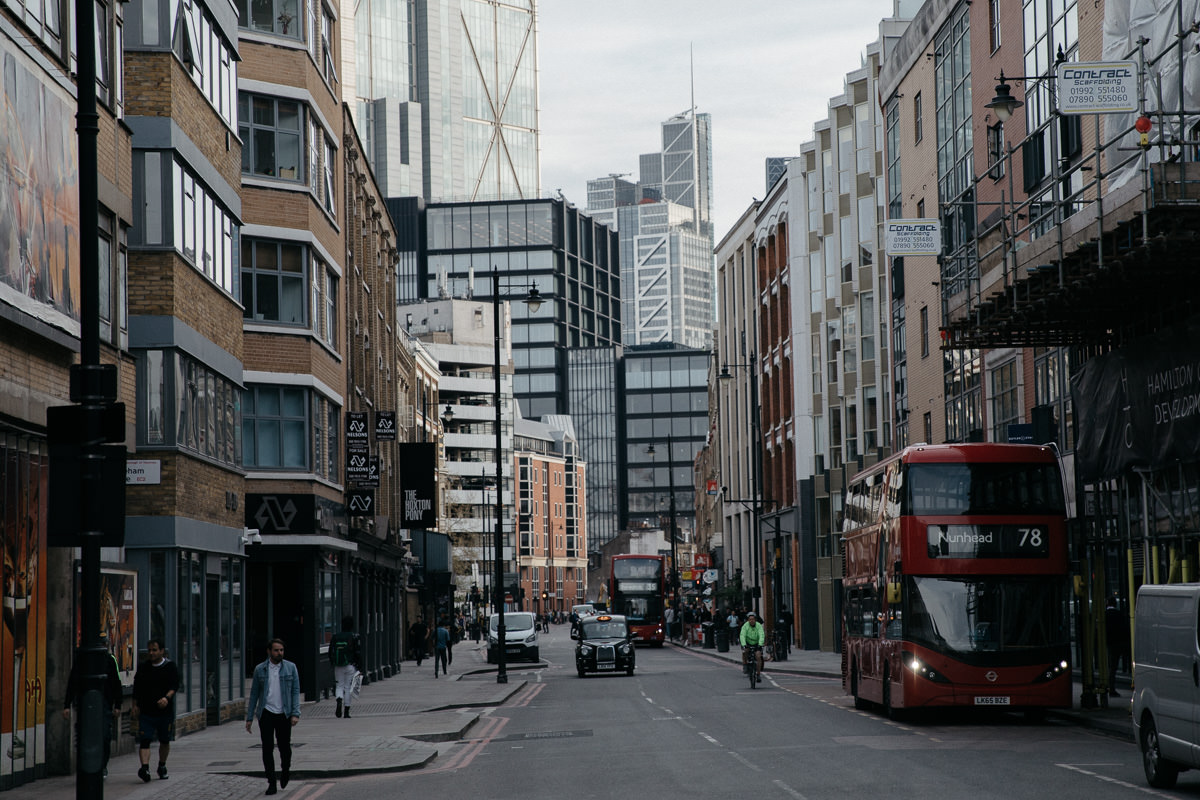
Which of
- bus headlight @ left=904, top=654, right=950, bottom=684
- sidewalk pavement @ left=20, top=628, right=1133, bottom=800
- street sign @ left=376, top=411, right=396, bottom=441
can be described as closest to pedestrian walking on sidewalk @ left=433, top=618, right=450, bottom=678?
sidewalk pavement @ left=20, top=628, right=1133, bottom=800

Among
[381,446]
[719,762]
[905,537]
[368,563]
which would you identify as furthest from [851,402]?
[719,762]

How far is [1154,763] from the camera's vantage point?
584 inches

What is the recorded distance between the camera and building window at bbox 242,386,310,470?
1316 inches

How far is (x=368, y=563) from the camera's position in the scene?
1751 inches

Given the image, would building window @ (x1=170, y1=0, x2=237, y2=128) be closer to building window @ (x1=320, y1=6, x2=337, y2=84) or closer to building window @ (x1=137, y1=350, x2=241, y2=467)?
building window @ (x1=137, y1=350, x2=241, y2=467)

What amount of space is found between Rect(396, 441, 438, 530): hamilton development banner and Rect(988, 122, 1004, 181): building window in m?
20.8

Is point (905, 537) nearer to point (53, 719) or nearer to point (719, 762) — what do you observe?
point (719, 762)

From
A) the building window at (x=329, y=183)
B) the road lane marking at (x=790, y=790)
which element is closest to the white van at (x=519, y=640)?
the building window at (x=329, y=183)

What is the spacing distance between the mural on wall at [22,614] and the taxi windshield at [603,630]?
29209mm

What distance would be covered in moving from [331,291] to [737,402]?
53909mm

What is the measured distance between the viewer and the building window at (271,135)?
1323 inches

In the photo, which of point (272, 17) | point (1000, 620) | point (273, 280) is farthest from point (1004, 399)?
point (272, 17)

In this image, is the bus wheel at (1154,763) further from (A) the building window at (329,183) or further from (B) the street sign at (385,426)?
(B) the street sign at (385,426)

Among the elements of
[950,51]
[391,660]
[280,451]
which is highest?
[950,51]
